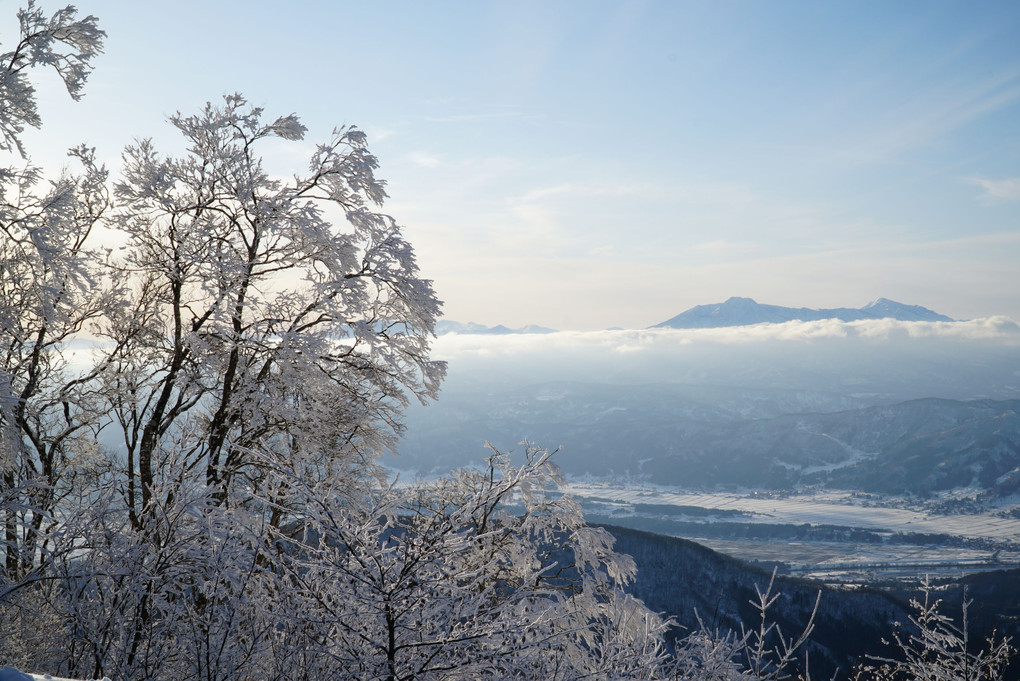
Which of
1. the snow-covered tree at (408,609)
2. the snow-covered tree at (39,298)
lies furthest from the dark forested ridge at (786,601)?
the snow-covered tree at (408,609)

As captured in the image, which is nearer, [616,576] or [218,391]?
[218,391]

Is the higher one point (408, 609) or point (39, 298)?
point (39, 298)

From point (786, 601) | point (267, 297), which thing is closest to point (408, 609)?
point (267, 297)

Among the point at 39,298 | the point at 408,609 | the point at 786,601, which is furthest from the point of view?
the point at 786,601

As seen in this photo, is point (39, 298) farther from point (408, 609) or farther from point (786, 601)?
point (786, 601)

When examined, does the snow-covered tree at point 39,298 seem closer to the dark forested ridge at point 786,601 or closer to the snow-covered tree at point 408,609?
the snow-covered tree at point 408,609

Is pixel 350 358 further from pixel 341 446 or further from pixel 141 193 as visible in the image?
pixel 141 193

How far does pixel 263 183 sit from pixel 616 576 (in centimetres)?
931

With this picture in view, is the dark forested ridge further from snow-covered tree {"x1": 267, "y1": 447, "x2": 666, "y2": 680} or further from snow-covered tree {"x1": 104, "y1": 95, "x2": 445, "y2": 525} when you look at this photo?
snow-covered tree {"x1": 267, "y1": 447, "x2": 666, "y2": 680}

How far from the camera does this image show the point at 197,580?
6.33 meters

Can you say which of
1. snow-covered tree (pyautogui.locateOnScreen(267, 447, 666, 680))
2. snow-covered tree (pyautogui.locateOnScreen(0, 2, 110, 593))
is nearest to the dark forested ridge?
snow-covered tree (pyautogui.locateOnScreen(0, 2, 110, 593))

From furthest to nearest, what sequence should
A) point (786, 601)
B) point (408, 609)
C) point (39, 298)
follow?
point (786, 601), point (39, 298), point (408, 609)

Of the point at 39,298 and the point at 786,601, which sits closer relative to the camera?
the point at 39,298

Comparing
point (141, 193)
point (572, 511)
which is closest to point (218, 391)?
point (141, 193)
